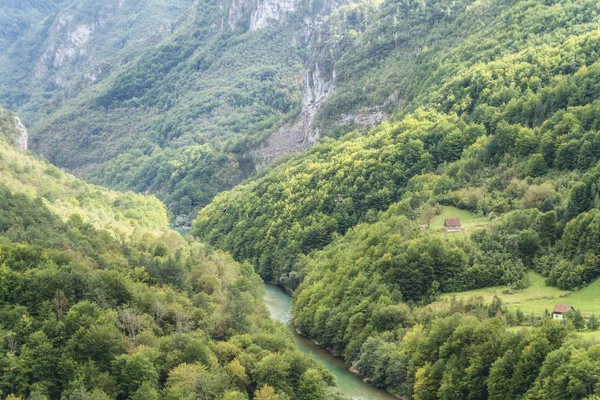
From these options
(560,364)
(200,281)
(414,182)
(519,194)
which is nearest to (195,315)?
(200,281)

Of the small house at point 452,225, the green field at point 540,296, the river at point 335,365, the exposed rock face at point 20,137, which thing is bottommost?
the river at point 335,365

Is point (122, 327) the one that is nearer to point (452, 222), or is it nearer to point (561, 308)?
point (561, 308)

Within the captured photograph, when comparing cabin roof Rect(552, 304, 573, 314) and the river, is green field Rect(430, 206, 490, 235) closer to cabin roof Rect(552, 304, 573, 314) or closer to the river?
the river

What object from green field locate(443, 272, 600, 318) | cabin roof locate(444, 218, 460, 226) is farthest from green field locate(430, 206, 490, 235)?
green field locate(443, 272, 600, 318)

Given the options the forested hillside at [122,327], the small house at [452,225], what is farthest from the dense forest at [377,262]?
the small house at [452,225]

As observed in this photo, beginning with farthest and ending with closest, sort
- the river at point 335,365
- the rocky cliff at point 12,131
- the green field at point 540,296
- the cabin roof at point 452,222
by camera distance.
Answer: the rocky cliff at point 12,131
the cabin roof at point 452,222
the river at point 335,365
the green field at point 540,296

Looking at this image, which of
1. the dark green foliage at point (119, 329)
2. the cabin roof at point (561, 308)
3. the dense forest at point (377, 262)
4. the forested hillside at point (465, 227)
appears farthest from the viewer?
the cabin roof at point (561, 308)

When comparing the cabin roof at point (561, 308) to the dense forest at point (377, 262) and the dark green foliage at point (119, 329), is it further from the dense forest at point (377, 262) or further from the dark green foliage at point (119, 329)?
the dark green foliage at point (119, 329)
